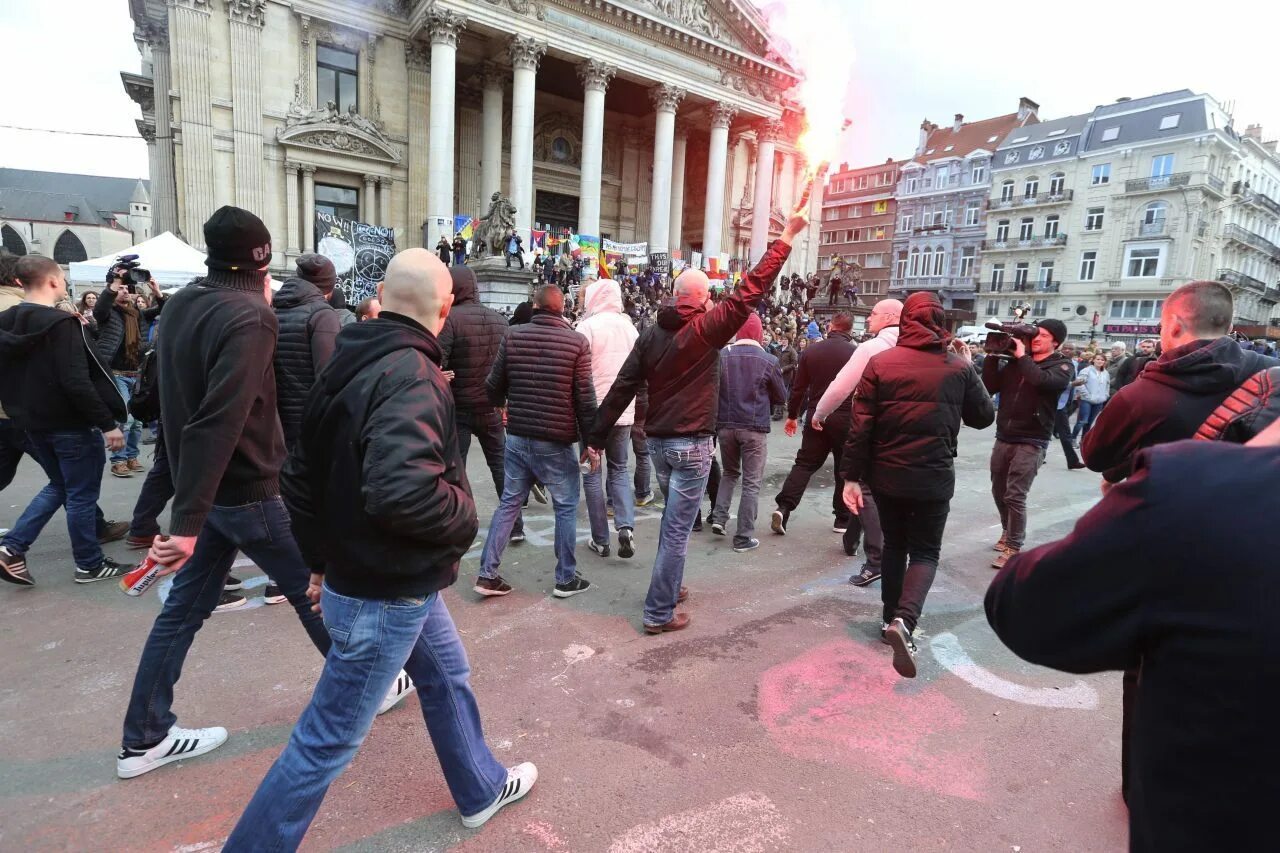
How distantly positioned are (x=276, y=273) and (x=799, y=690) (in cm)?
2319

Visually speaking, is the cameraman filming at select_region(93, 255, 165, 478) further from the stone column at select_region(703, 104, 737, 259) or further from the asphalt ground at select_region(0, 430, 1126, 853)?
the stone column at select_region(703, 104, 737, 259)

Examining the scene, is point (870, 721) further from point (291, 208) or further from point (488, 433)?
point (291, 208)

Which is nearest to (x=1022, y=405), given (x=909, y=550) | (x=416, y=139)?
(x=909, y=550)

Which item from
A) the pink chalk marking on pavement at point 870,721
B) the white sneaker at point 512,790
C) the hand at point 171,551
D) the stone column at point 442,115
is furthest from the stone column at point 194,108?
the pink chalk marking on pavement at point 870,721

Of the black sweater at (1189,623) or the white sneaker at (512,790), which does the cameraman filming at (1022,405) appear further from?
the black sweater at (1189,623)

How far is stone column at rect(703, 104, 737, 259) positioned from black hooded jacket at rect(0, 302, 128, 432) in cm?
2789

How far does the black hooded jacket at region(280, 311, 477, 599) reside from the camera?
188 cm

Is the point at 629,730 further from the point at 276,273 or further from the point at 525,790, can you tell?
the point at 276,273

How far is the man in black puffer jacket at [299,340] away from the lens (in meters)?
3.94

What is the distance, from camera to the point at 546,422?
4488 mm

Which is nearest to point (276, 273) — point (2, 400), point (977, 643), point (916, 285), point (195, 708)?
point (2, 400)

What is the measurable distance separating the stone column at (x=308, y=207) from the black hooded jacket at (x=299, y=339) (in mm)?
22268

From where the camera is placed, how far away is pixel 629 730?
10.1 feet

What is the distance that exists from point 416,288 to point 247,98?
26015 millimetres
